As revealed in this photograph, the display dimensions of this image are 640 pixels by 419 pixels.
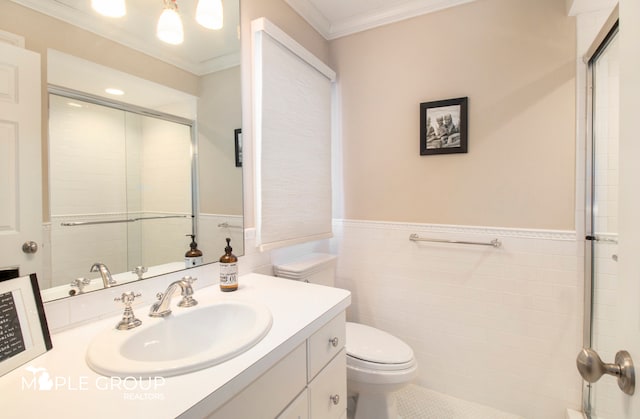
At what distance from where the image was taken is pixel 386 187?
196 cm

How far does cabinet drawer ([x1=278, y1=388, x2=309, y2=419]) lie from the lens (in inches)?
33.4

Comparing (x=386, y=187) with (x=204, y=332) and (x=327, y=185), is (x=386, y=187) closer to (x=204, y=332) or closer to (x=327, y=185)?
(x=327, y=185)

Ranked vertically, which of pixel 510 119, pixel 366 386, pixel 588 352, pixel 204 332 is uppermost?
pixel 510 119

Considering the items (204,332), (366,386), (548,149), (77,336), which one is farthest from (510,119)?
(77,336)

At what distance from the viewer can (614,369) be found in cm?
51

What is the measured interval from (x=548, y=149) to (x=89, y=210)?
2003 millimetres

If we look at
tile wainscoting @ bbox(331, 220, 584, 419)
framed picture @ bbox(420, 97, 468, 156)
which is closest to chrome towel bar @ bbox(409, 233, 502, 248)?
tile wainscoting @ bbox(331, 220, 584, 419)

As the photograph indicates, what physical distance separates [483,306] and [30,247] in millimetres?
1982

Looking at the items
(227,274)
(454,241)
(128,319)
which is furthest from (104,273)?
(454,241)

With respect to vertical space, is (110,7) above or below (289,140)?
above

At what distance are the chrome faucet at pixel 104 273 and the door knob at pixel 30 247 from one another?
157mm

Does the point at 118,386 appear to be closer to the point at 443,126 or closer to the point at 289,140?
the point at 289,140

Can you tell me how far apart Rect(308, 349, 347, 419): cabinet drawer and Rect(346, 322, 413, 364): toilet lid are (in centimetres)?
29

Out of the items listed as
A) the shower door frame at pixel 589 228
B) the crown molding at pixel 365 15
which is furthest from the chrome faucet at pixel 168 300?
the shower door frame at pixel 589 228
